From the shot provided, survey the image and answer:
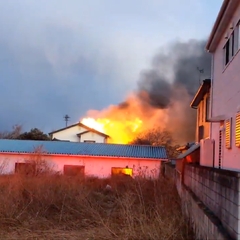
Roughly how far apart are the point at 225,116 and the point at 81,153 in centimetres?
1716

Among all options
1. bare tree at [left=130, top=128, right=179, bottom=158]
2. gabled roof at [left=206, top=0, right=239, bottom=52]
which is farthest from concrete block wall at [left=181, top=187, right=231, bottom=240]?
bare tree at [left=130, top=128, right=179, bottom=158]

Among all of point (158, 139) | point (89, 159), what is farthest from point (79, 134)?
point (89, 159)

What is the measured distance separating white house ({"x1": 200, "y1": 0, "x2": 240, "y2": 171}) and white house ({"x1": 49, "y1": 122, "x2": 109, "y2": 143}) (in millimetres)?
27433

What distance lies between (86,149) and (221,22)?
60.8 feet

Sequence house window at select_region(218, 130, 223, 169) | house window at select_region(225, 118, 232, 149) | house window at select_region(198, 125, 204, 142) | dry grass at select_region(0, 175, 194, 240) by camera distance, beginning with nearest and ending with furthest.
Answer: dry grass at select_region(0, 175, 194, 240) < house window at select_region(225, 118, 232, 149) < house window at select_region(218, 130, 223, 169) < house window at select_region(198, 125, 204, 142)

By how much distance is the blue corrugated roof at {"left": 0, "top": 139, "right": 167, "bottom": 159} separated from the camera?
25.0 metres

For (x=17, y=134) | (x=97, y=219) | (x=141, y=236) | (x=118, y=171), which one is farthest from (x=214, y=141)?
(x=17, y=134)

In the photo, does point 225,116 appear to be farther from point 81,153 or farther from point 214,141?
point 81,153

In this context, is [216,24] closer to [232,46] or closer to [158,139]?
[232,46]

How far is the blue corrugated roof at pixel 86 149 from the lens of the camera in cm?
2499

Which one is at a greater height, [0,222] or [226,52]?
[226,52]

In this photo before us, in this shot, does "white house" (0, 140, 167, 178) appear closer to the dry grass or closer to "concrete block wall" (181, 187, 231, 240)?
the dry grass

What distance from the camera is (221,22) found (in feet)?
29.6

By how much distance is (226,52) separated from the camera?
9.45 meters
